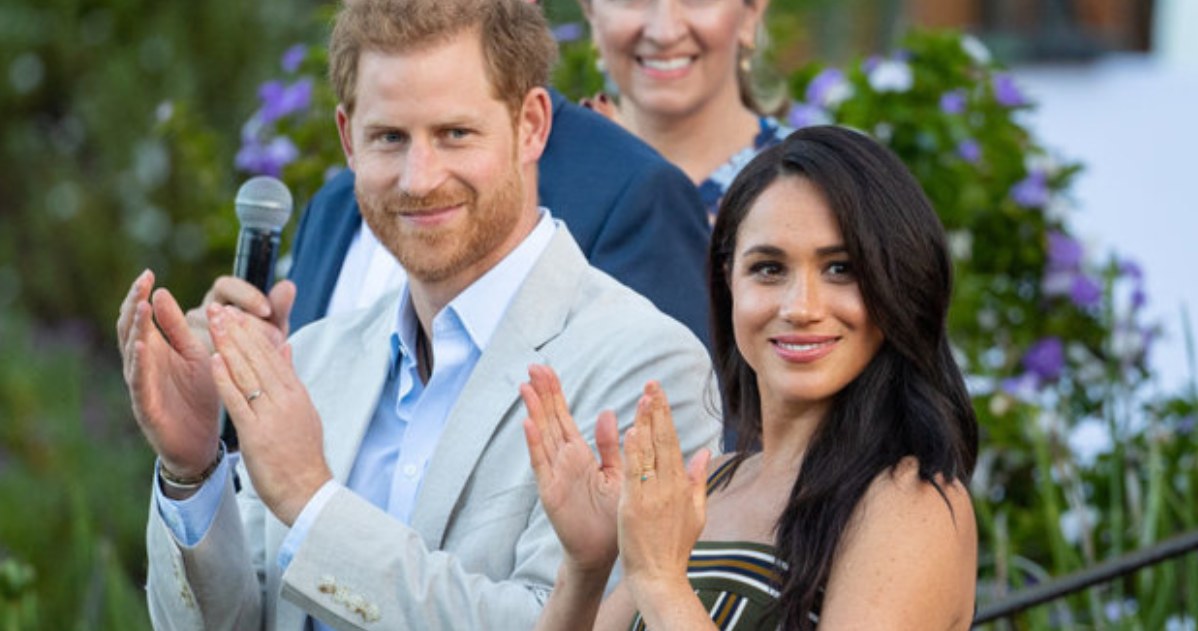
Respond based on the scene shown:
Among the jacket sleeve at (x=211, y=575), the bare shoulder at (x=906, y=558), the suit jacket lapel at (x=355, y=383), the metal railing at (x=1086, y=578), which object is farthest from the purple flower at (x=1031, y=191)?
the bare shoulder at (x=906, y=558)

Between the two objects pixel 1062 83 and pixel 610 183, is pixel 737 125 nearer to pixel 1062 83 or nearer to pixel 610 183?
pixel 610 183

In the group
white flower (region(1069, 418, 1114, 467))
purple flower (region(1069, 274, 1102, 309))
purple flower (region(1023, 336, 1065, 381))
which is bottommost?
white flower (region(1069, 418, 1114, 467))

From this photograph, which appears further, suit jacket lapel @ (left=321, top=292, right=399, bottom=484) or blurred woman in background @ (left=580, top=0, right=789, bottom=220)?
blurred woman in background @ (left=580, top=0, right=789, bottom=220)

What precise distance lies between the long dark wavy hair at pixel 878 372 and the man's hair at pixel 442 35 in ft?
1.37

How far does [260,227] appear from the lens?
3242 mm

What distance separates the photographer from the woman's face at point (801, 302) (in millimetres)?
2756

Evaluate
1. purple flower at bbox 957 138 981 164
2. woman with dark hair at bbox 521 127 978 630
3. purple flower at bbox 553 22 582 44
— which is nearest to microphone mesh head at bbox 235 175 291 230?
woman with dark hair at bbox 521 127 978 630

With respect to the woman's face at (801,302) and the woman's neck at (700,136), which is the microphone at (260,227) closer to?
the woman's face at (801,302)

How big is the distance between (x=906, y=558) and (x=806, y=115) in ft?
10.3

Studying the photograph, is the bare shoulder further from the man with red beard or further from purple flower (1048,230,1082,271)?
purple flower (1048,230,1082,271)

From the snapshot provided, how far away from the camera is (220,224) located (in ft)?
20.0

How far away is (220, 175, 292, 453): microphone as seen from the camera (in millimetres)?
3213

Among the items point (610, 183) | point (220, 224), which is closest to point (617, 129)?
point (610, 183)

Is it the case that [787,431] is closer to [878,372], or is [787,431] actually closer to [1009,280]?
[878,372]
